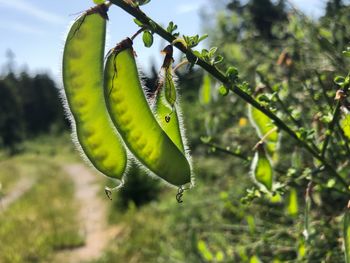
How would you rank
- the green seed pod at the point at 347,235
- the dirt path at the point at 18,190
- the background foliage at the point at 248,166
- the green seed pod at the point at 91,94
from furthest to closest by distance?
the dirt path at the point at 18,190 < the background foliage at the point at 248,166 < the green seed pod at the point at 347,235 < the green seed pod at the point at 91,94

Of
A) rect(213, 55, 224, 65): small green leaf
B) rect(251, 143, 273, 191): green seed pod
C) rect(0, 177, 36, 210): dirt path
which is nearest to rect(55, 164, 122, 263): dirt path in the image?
rect(0, 177, 36, 210): dirt path

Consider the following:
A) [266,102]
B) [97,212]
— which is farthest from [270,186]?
[97,212]

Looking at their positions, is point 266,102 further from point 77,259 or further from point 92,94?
point 77,259

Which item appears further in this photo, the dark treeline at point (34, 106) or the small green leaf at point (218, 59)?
the dark treeline at point (34, 106)

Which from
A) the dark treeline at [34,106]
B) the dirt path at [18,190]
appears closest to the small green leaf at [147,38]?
the dirt path at [18,190]

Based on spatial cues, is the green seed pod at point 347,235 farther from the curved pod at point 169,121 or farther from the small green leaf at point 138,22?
the small green leaf at point 138,22

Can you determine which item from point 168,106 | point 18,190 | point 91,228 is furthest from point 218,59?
point 18,190

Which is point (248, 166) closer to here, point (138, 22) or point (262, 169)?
point (262, 169)

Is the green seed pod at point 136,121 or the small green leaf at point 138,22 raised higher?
the small green leaf at point 138,22
